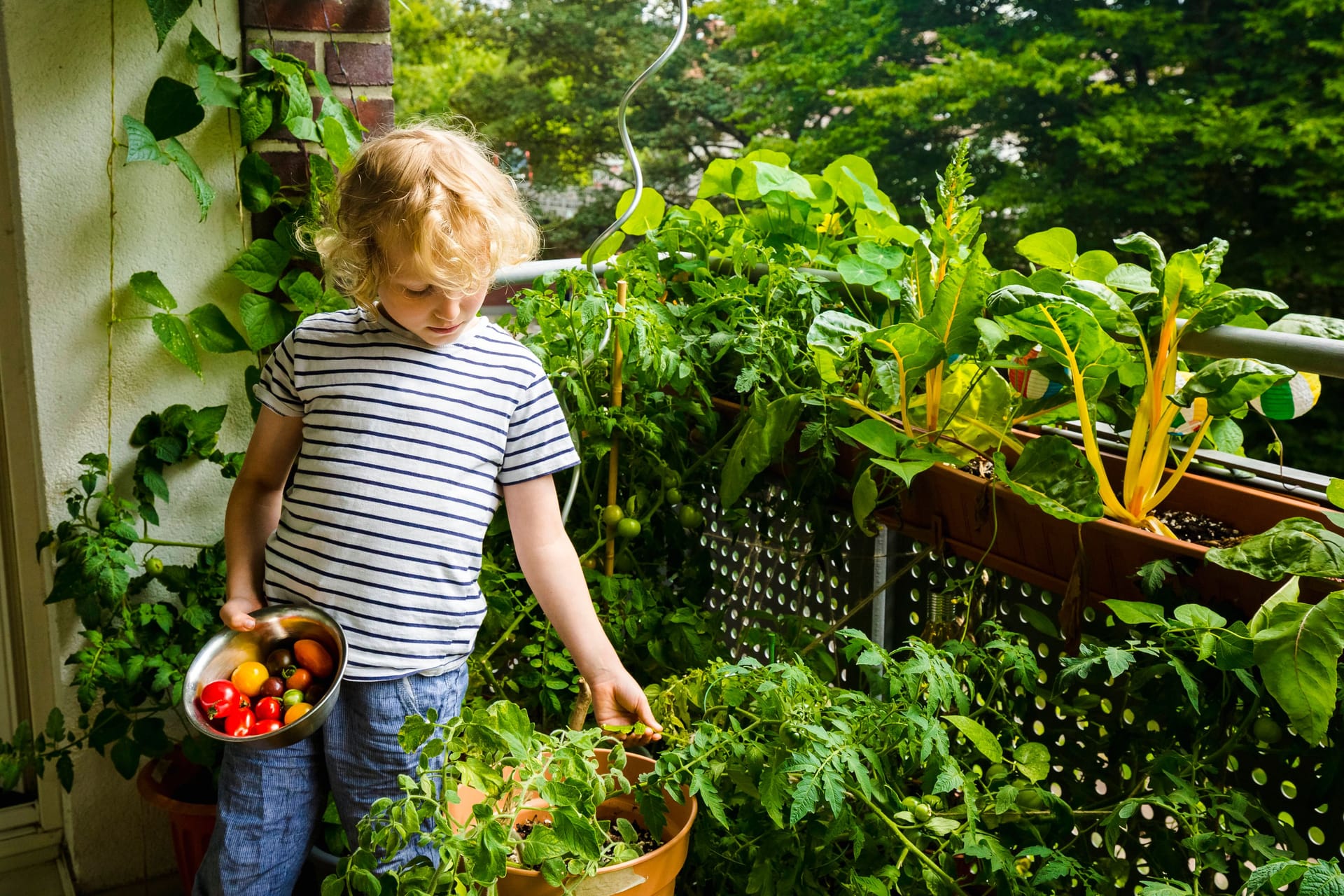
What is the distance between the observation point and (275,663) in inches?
44.1

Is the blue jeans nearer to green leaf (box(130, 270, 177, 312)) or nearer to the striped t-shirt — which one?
the striped t-shirt

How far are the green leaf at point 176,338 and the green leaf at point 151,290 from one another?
0.02 metres

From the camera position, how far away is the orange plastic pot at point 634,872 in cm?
96

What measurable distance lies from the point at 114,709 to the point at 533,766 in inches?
37.5

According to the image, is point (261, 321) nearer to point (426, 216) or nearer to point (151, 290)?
point (151, 290)

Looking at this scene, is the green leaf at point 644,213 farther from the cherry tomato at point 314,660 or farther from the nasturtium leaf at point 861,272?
the cherry tomato at point 314,660

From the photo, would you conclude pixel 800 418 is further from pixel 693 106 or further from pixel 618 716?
pixel 693 106

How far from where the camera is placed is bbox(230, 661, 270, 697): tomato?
1.09m

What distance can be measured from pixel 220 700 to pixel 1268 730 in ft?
3.23

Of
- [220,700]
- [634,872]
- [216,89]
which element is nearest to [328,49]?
[216,89]

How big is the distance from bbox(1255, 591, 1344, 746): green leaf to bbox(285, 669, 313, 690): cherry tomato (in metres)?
0.90

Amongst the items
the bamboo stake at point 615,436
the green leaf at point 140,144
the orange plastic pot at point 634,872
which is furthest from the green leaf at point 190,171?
the orange plastic pot at point 634,872

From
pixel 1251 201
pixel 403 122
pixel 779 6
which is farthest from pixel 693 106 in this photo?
pixel 403 122

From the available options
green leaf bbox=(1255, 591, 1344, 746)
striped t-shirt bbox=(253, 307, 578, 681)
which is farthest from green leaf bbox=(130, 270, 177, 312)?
green leaf bbox=(1255, 591, 1344, 746)
